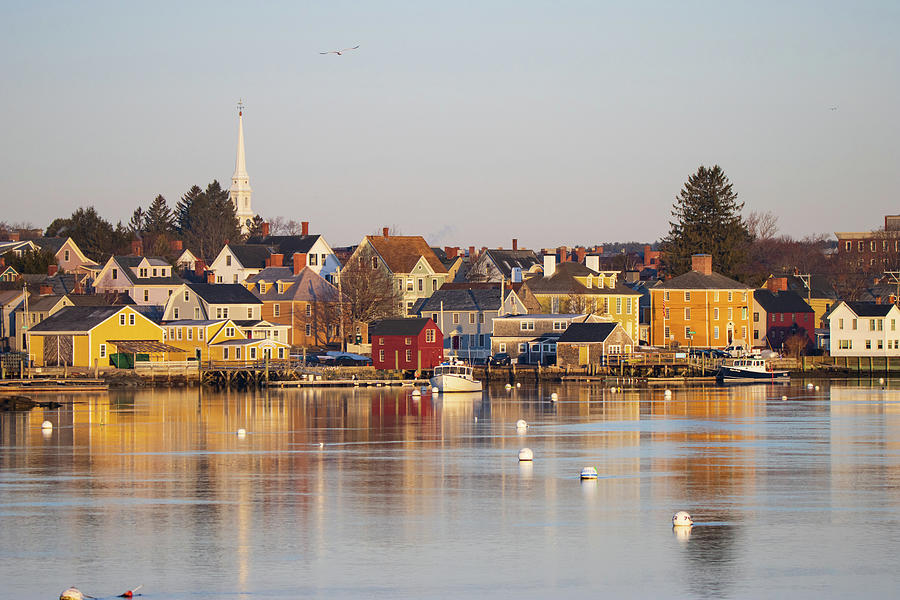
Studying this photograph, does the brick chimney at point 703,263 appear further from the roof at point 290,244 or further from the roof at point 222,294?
the roof at point 290,244

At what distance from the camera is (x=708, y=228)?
13750 centimetres

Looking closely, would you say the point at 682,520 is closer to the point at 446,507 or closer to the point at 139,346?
the point at 446,507

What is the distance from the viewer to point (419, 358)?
336 feet

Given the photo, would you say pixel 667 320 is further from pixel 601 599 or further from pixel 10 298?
pixel 601 599

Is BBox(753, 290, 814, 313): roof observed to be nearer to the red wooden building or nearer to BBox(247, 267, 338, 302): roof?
the red wooden building

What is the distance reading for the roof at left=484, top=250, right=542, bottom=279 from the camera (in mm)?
134500

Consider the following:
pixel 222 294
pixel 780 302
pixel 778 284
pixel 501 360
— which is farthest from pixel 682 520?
pixel 778 284

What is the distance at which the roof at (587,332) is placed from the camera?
102m

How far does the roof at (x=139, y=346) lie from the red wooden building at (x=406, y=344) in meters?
15.1

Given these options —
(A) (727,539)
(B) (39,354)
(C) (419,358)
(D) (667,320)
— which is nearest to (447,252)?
(D) (667,320)

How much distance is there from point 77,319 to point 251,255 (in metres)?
43.4

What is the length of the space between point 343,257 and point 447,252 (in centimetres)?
1399

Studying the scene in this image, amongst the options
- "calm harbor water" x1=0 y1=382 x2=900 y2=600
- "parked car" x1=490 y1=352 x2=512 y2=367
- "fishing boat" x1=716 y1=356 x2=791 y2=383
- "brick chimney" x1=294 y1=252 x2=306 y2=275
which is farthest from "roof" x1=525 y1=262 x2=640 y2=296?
"calm harbor water" x1=0 y1=382 x2=900 y2=600

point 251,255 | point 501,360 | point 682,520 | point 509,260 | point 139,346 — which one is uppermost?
point 251,255
